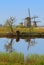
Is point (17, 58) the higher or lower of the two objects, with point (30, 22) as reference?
lower

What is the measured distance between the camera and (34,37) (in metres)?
33.5

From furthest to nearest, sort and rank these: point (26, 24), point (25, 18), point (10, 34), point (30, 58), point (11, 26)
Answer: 1. point (25, 18)
2. point (26, 24)
3. point (11, 26)
4. point (10, 34)
5. point (30, 58)

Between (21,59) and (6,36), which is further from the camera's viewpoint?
(6,36)

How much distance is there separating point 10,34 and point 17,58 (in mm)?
21980

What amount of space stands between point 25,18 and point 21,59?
3889 cm

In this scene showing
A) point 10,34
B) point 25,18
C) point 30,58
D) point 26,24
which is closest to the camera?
point 30,58

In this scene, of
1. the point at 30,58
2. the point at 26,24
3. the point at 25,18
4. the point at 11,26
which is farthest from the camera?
the point at 25,18

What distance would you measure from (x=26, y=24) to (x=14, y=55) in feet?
115

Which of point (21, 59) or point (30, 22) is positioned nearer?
point (21, 59)

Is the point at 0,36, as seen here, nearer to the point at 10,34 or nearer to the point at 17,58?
the point at 10,34

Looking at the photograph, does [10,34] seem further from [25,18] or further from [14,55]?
[14,55]

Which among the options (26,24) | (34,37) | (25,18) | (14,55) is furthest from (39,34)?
(14,55)

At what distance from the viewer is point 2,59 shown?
10.8 meters

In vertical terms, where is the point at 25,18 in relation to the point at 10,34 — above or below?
above
